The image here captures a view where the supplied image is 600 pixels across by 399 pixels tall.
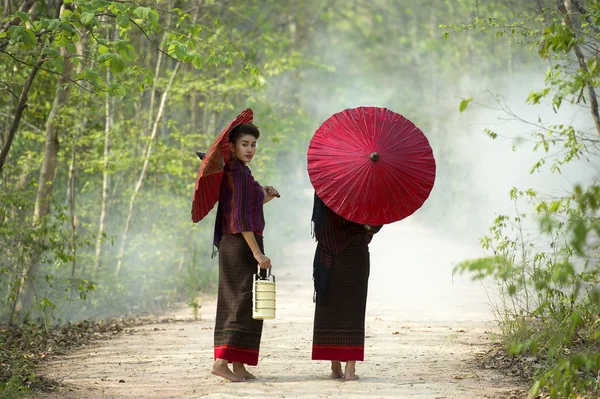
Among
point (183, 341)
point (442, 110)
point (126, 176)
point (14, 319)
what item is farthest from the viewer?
point (442, 110)

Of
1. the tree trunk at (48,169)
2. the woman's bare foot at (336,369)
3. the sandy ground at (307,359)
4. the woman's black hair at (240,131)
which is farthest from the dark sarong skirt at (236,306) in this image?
the tree trunk at (48,169)

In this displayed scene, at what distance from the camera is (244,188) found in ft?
20.7

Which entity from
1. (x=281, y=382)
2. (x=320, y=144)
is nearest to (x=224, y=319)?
(x=281, y=382)

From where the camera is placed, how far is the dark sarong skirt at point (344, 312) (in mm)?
6250

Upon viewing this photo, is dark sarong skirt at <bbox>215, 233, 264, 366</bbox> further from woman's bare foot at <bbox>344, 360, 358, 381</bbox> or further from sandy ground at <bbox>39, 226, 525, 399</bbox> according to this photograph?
woman's bare foot at <bbox>344, 360, 358, 381</bbox>

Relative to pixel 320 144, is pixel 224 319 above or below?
below

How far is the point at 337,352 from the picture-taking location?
6.24 metres

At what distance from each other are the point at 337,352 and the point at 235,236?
45.7 inches

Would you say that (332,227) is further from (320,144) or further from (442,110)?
(442,110)

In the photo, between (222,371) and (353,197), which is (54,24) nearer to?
(353,197)

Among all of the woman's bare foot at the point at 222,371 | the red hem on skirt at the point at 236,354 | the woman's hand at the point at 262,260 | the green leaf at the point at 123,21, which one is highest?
the green leaf at the point at 123,21

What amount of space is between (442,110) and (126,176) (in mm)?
24272

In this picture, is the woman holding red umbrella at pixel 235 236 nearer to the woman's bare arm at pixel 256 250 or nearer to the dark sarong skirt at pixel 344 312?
the woman's bare arm at pixel 256 250

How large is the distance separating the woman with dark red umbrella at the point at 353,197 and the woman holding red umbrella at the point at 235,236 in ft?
1.56
